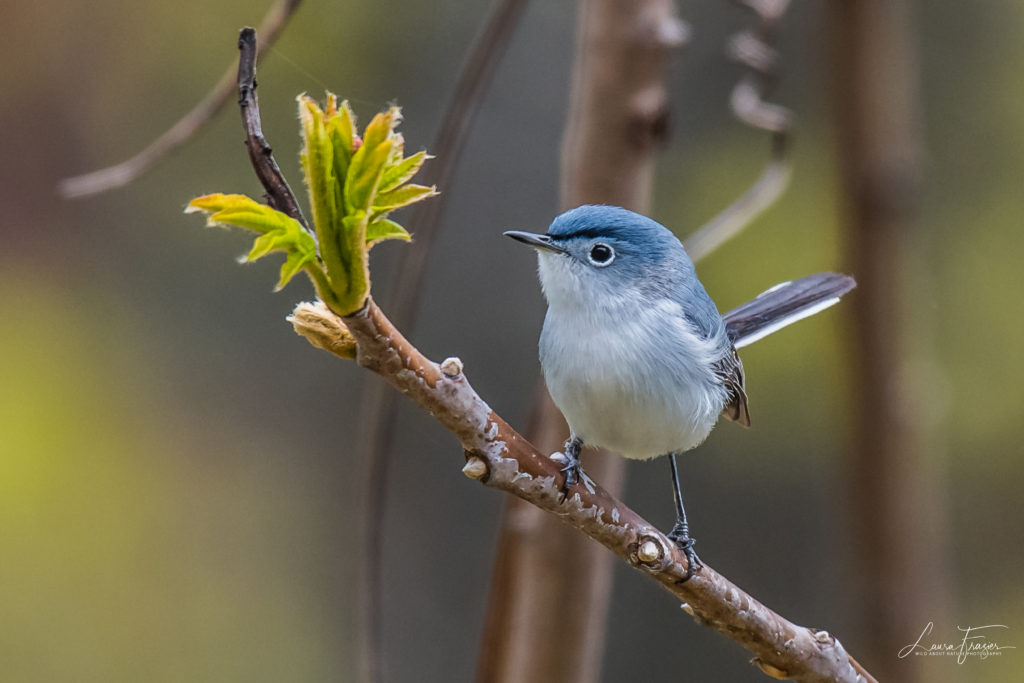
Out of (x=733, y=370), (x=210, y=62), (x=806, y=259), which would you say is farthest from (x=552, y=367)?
(x=210, y=62)

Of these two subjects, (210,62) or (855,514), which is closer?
(855,514)

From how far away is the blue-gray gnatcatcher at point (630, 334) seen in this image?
3.75 feet

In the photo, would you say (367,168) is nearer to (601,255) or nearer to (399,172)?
(399,172)

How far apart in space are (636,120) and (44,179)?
226 cm

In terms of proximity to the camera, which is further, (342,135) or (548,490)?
(548,490)

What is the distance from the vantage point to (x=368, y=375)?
269 centimetres

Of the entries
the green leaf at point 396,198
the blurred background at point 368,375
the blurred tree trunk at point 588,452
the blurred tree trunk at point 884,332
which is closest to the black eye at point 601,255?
the blurred tree trunk at point 588,452

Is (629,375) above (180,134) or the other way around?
the other way around

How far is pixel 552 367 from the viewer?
1164 mm

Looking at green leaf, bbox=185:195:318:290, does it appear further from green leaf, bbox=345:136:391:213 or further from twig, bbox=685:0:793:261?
twig, bbox=685:0:793:261

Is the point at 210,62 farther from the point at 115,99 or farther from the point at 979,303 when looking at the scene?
the point at 979,303

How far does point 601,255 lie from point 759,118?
0.53m

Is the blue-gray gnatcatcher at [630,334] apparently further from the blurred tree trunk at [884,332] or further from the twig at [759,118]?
the blurred tree trunk at [884,332]
